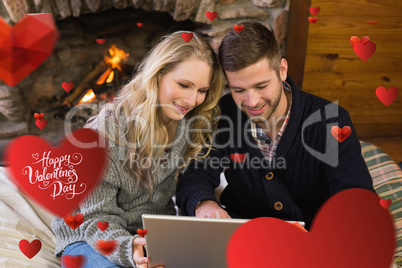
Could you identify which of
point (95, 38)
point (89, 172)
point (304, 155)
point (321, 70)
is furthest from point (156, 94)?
point (321, 70)

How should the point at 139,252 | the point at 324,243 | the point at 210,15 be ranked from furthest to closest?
the point at 210,15 → the point at 139,252 → the point at 324,243

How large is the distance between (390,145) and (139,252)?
1898 mm

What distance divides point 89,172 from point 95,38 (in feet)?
4.30

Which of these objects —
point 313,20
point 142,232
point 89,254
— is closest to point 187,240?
point 142,232

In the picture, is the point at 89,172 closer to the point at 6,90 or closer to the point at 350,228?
the point at 350,228

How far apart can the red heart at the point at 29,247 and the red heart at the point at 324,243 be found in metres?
0.75

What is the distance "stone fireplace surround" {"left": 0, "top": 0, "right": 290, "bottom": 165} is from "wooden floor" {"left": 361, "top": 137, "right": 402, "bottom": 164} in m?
0.85

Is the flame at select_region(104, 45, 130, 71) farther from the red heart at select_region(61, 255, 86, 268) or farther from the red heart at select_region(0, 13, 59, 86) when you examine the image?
the red heart at select_region(61, 255, 86, 268)

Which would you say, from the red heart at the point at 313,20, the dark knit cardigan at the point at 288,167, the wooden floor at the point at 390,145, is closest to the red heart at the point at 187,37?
the dark knit cardigan at the point at 288,167

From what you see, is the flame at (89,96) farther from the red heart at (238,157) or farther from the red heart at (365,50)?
the red heart at (365,50)

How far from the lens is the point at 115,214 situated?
126 centimetres

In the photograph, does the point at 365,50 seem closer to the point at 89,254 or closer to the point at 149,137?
the point at 149,137

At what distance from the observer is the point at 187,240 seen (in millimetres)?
935

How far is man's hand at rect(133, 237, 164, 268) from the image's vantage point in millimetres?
1058
